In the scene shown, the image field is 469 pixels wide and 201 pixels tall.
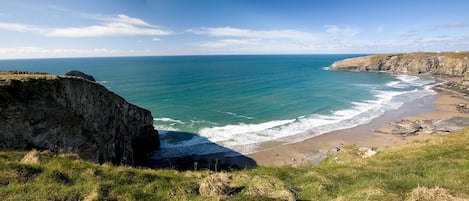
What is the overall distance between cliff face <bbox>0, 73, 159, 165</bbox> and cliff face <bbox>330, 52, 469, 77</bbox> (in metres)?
144

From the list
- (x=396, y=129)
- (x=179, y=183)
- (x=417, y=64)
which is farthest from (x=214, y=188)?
(x=417, y=64)

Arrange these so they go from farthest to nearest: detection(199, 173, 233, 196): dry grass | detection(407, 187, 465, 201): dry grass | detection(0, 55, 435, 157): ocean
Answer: detection(0, 55, 435, 157): ocean → detection(199, 173, 233, 196): dry grass → detection(407, 187, 465, 201): dry grass

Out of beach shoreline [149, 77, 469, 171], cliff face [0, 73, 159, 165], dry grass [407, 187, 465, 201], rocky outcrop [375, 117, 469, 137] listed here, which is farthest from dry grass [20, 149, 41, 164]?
rocky outcrop [375, 117, 469, 137]

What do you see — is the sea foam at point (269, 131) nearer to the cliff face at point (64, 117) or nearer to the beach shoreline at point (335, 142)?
the beach shoreline at point (335, 142)

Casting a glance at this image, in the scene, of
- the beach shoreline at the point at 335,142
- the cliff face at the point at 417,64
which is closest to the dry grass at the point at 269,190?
the beach shoreline at the point at 335,142

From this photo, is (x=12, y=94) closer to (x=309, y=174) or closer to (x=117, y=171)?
(x=117, y=171)

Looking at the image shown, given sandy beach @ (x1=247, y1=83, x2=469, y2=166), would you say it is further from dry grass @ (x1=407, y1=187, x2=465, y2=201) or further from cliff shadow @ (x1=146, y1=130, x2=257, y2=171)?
dry grass @ (x1=407, y1=187, x2=465, y2=201)

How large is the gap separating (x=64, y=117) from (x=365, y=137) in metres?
41.2

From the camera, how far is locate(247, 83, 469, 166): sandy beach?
3541 centimetres

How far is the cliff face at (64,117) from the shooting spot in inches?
772

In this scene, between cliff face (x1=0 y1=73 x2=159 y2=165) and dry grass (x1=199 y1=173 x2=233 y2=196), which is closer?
dry grass (x1=199 y1=173 x2=233 y2=196)

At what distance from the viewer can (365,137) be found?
43.5 m

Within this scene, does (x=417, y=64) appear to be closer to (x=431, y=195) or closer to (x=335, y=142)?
(x=335, y=142)

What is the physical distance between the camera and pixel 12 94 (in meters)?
20.4
